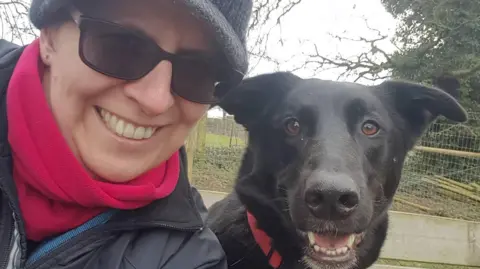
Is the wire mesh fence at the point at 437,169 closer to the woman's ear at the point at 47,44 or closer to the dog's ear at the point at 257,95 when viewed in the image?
the dog's ear at the point at 257,95

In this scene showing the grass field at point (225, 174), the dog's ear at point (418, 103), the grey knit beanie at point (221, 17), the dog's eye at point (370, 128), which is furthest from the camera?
the grass field at point (225, 174)

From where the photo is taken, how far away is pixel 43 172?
1.35 meters

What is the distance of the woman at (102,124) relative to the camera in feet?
4.35

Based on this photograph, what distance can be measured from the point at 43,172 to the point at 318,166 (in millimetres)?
980

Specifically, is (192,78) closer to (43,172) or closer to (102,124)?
(102,124)

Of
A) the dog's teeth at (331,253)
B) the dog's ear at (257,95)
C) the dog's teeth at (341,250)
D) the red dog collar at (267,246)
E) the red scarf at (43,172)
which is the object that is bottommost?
the red dog collar at (267,246)

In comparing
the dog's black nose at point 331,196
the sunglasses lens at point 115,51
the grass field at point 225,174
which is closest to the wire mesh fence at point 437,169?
the grass field at point 225,174

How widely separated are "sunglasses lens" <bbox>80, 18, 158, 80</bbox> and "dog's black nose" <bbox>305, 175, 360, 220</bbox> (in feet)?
2.47

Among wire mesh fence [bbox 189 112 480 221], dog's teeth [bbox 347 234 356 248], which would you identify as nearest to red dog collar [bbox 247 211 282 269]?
dog's teeth [bbox 347 234 356 248]

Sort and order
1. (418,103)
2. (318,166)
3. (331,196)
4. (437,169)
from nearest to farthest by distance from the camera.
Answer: (331,196), (318,166), (418,103), (437,169)

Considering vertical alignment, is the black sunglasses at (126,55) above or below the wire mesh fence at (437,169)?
above

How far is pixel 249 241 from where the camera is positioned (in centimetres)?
220

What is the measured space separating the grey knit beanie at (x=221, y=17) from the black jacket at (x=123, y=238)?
8.9 inches

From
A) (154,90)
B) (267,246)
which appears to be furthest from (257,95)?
(154,90)
